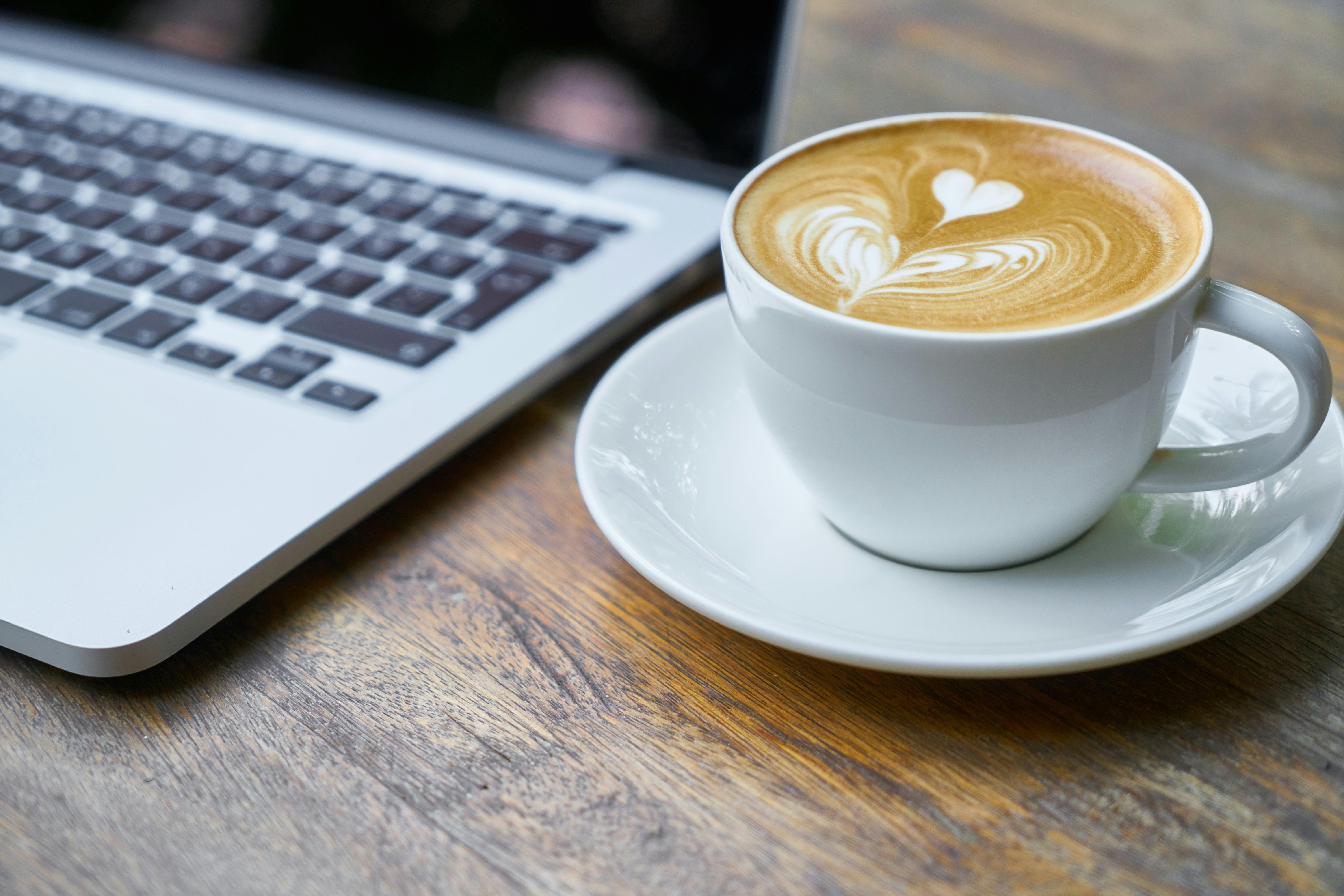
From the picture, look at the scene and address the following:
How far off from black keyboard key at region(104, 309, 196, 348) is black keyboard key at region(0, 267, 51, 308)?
0.26 feet

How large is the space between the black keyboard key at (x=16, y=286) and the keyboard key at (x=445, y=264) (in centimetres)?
22

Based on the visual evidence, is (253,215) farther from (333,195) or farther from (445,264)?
(445,264)

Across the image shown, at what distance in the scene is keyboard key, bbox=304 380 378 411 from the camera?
0.51m

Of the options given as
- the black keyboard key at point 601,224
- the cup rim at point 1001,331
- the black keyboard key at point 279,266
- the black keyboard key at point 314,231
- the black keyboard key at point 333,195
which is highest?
the cup rim at point 1001,331

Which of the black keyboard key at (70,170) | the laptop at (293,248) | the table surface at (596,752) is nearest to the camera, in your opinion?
the table surface at (596,752)

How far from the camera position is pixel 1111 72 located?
1.00 meters

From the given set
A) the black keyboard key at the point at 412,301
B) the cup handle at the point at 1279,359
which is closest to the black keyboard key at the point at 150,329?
the black keyboard key at the point at 412,301

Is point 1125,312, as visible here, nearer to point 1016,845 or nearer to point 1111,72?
point 1016,845

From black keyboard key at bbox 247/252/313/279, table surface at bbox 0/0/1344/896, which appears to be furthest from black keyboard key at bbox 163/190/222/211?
table surface at bbox 0/0/1344/896

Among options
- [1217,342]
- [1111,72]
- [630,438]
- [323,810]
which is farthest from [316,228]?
[1111,72]

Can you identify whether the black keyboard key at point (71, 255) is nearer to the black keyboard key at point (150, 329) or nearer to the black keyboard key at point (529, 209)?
the black keyboard key at point (150, 329)

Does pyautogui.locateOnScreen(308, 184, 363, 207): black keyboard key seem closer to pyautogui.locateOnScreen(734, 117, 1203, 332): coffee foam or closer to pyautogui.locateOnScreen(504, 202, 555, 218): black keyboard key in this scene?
pyautogui.locateOnScreen(504, 202, 555, 218): black keyboard key

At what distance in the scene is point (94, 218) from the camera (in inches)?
27.2

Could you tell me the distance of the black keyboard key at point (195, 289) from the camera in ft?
1.97
